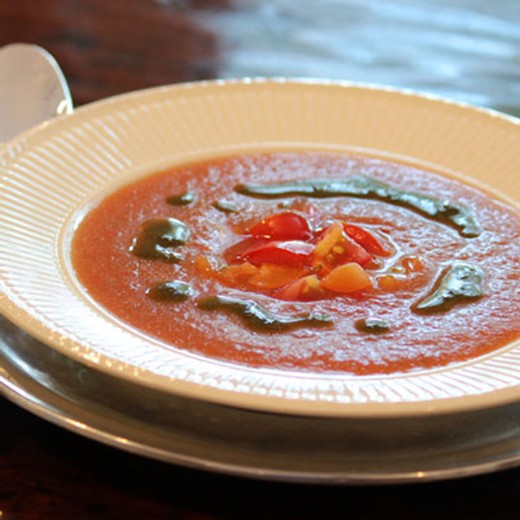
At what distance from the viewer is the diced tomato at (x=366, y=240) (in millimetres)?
1865

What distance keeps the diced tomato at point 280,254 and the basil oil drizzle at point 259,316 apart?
0.15m

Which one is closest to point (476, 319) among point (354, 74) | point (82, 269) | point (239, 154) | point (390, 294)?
point (390, 294)

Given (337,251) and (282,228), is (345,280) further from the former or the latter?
(282,228)

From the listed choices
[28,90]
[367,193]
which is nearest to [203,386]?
[367,193]

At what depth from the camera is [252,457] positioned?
1.22 meters

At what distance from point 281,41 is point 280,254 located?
1727mm

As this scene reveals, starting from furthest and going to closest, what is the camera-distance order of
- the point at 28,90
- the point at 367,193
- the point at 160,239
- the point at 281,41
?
1. the point at 281,41
2. the point at 28,90
3. the point at 367,193
4. the point at 160,239

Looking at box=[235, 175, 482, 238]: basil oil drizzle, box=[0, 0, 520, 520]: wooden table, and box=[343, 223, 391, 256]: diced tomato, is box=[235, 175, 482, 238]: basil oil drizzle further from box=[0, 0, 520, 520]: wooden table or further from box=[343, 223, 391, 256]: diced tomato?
box=[0, 0, 520, 520]: wooden table

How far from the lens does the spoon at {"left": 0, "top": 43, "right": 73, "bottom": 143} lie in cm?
248

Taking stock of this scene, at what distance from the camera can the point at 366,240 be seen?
74.5 inches

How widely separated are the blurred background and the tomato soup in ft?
2.44

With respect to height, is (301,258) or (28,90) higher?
(301,258)

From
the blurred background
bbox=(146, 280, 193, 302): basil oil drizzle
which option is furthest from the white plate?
the blurred background

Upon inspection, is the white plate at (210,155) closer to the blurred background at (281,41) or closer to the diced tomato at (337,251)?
the diced tomato at (337,251)
